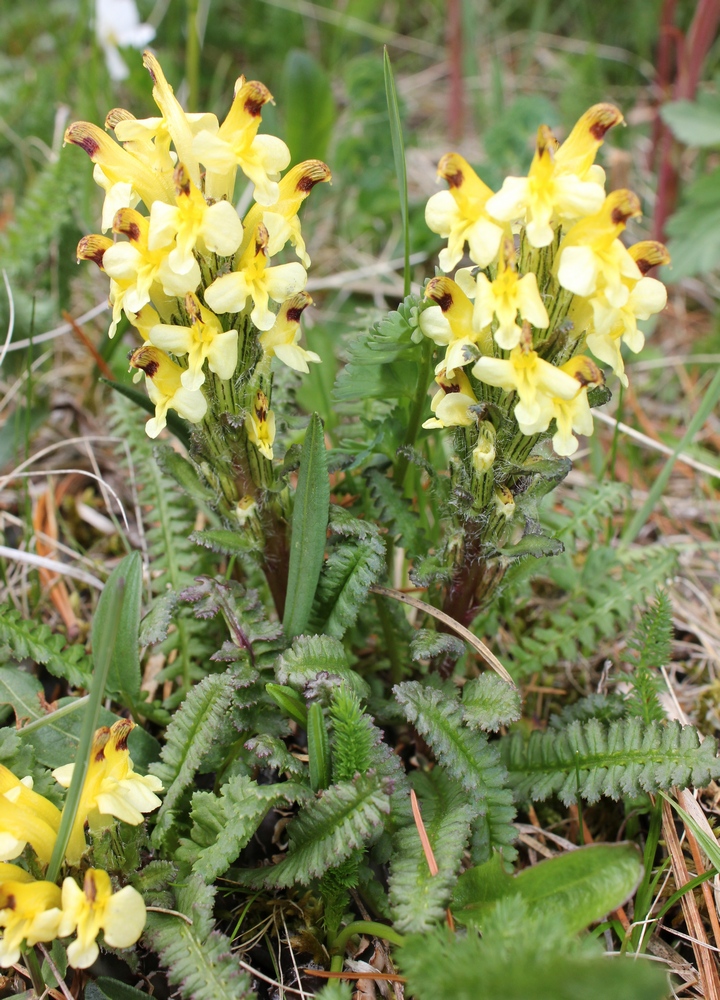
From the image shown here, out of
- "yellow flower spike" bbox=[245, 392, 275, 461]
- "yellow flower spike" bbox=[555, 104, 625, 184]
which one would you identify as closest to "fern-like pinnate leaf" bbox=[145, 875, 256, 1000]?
"yellow flower spike" bbox=[245, 392, 275, 461]

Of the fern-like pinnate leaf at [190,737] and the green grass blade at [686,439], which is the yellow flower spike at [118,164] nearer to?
the fern-like pinnate leaf at [190,737]

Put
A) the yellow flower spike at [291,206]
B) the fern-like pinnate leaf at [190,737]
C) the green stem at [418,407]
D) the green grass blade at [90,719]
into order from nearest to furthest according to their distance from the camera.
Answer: the green grass blade at [90,719], the yellow flower spike at [291,206], the fern-like pinnate leaf at [190,737], the green stem at [418,407]

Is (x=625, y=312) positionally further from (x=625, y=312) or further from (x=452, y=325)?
(x=452, y=325)

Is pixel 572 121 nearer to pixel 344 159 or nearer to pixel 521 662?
pixel 344 159

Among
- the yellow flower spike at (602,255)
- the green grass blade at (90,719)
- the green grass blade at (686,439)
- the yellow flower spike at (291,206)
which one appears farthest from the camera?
the green grass blade at (686,439)

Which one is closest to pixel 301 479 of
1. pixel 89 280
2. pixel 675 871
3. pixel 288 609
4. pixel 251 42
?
pixel 288 609

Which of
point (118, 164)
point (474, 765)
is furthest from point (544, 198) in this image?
point (474, 765)

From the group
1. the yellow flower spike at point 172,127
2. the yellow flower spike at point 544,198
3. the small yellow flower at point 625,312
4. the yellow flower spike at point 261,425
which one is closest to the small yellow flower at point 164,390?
the yellow flower spike at point 261,425
